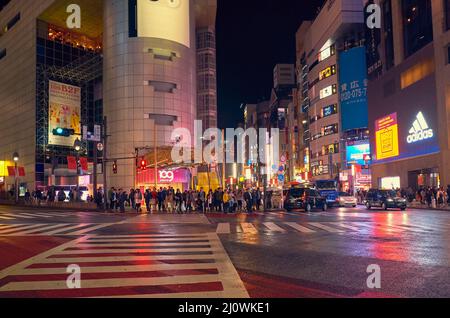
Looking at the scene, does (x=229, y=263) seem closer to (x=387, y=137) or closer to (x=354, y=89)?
(x=387, y=137)

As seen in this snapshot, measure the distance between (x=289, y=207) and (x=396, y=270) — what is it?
75.4 feet

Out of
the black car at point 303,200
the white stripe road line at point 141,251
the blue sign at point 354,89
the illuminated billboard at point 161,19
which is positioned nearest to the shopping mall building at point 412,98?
the blue sign at point 354,89

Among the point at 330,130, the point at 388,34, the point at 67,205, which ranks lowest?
the point at 67,205

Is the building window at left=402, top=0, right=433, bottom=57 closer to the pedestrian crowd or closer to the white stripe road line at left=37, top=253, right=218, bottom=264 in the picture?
the pedestrian crowd

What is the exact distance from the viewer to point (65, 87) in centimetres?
6219

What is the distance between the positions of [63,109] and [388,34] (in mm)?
46985

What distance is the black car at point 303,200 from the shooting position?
31188 mm

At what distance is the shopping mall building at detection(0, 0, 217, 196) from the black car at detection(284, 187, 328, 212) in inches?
855

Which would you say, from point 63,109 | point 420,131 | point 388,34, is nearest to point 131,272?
point 420,131

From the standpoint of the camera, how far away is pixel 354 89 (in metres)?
72.0

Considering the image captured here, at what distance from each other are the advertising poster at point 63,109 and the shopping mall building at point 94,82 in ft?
0.47

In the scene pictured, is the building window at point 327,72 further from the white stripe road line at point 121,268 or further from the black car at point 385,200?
the white stripe road line at point 121,268
